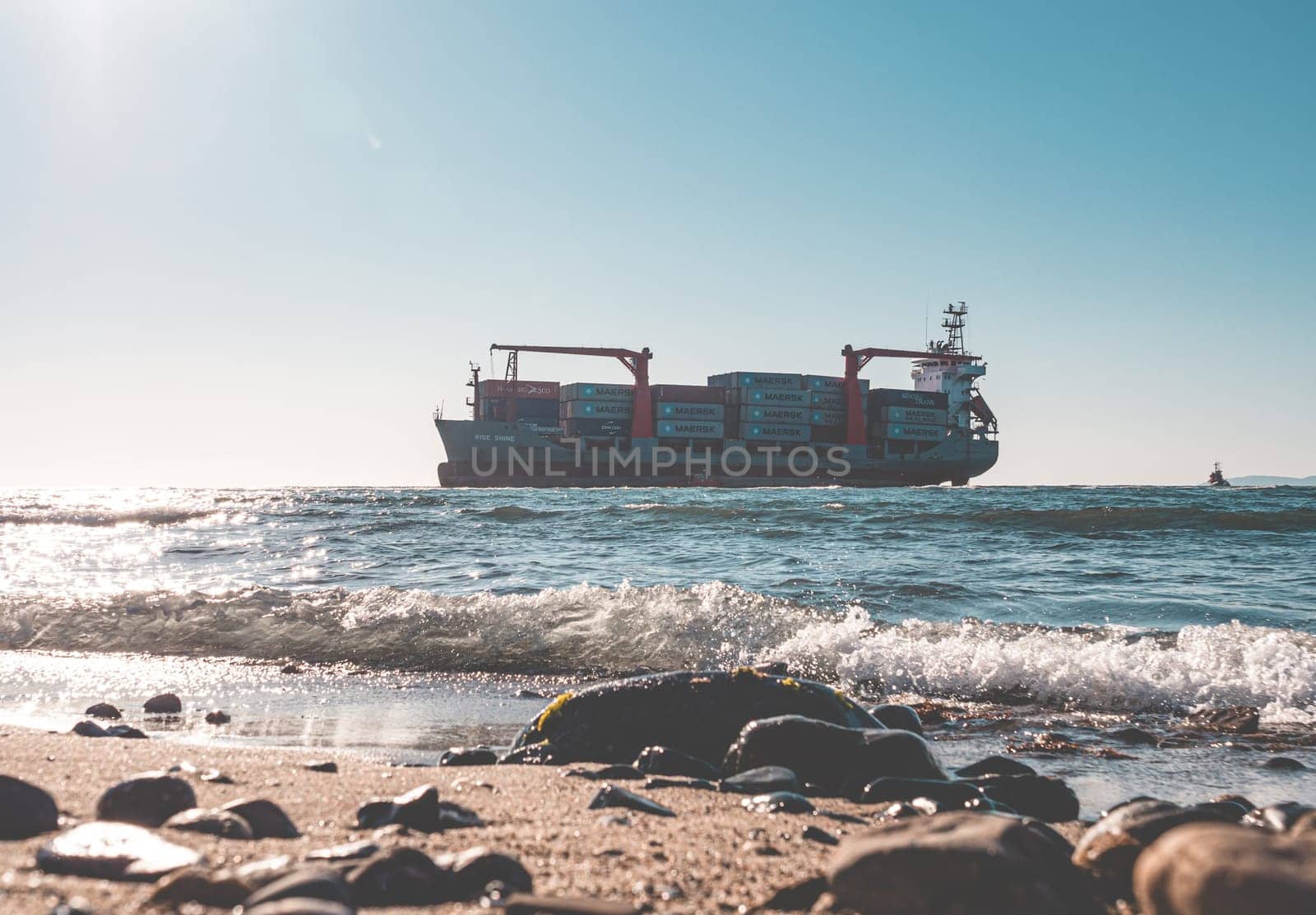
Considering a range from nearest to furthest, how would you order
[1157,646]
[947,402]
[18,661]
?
[1157,646] < [18,661] < [947,402]

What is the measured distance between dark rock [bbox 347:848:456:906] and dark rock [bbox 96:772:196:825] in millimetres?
909

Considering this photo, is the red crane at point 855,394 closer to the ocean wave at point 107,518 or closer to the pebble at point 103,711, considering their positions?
the ocean wave at point 107,518

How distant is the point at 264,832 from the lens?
7.87ft

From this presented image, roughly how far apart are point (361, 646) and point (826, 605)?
415 centimetres

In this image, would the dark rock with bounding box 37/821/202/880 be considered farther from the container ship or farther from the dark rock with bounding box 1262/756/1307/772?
the container ship

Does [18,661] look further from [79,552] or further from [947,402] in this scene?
[947,402]

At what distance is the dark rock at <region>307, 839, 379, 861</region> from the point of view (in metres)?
2.11

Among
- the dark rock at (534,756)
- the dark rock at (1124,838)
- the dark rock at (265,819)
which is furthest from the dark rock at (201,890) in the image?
the dark rock at (534,756)

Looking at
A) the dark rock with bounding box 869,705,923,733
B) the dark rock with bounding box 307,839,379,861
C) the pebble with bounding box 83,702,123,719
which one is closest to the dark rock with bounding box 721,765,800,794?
the dark rock with bounding box 869,705,923,733

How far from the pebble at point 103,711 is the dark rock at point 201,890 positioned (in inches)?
158

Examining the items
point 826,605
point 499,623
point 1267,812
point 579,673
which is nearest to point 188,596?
point 499,623

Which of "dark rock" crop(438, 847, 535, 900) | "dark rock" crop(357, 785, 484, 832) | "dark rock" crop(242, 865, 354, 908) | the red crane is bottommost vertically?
"dark rock" crop(357, 785, 484, 832)

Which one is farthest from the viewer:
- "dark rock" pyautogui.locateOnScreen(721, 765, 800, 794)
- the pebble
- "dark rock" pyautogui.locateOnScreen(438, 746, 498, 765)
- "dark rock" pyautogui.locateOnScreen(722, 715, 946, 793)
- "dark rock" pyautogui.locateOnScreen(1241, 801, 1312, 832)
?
the pebble

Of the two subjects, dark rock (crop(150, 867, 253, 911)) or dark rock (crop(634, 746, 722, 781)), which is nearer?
dark rock (crop(150, 867, 253, 911))
